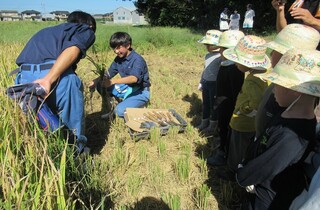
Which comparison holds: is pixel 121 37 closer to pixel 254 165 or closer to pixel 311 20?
pixel 311 20

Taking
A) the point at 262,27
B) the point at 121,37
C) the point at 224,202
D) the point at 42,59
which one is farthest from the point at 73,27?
the point at 262,27

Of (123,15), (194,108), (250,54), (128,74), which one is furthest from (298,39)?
(123,15)

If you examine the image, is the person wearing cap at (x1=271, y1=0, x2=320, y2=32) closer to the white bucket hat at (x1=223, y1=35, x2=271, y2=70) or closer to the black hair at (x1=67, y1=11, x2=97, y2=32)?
the white bucket hat at (x1=223, y1=35, x2=271, y2=70)

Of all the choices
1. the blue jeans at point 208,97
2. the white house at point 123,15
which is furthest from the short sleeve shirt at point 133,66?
the white house at point 123,15

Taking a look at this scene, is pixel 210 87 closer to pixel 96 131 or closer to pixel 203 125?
pixel 203 125

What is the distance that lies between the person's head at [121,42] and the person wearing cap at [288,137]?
262cm

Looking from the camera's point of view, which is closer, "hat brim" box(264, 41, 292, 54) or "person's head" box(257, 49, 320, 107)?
"person's head" box(257, 49, 320, 107)

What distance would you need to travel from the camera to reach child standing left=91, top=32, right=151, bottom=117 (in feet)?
12.9

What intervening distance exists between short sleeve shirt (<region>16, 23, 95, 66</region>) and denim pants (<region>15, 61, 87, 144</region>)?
0.23ft

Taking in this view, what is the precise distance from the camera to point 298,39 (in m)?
1.93

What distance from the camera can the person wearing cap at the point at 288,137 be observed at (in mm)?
1490

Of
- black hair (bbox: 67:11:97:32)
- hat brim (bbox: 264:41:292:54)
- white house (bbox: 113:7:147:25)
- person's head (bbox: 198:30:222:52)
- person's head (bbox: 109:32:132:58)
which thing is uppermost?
black hair (bbox: 67:11:97:32)

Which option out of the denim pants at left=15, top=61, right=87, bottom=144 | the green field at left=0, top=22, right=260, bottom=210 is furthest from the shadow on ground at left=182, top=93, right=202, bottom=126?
the denim pants at left=15, top=61, right=87, bottom=144

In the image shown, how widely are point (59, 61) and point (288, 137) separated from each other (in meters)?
1.75
